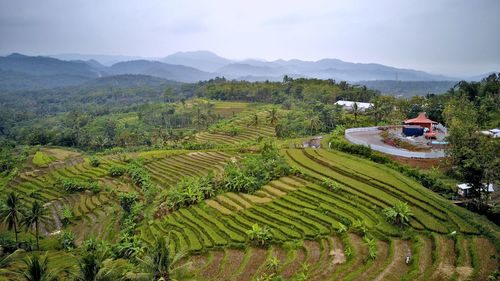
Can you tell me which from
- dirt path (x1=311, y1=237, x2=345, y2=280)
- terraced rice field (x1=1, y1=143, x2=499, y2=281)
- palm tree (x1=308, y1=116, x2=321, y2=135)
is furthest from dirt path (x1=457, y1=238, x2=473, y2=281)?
palm tree (x1=308, y1=116, x2=321, y2=135)

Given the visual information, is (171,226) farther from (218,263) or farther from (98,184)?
(98,184)

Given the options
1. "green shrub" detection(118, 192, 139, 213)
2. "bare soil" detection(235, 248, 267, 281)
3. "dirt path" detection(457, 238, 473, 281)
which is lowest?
"green shrub" detection(118, 192, 139, 213)

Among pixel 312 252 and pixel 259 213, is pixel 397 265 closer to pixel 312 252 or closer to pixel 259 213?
pixel 312 252

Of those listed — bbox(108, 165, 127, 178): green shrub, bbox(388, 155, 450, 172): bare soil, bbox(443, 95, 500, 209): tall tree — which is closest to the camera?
bbox(443, 95, 500, 209): tall tree

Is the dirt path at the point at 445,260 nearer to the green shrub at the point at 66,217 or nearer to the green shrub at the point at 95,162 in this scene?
the green shrub at the point at 66,217

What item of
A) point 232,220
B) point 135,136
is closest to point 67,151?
point 135,136

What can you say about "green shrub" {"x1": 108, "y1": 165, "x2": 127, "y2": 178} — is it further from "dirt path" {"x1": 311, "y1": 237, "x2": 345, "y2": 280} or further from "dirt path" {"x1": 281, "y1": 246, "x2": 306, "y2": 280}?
"dirt path" {"x1": 311, "y1": 237, "x2": 345, "y2": 280}
